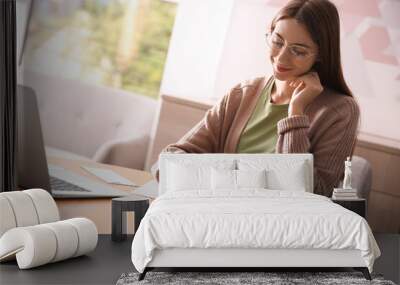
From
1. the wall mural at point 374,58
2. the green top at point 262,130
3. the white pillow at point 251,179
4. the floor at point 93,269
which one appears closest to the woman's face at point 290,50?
the green top at point 262,130

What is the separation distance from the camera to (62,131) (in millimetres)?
7055

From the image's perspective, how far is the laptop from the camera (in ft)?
23.2

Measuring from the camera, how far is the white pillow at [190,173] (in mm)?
5910

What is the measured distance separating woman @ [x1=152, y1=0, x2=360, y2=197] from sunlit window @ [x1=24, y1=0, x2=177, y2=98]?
0.78 meters

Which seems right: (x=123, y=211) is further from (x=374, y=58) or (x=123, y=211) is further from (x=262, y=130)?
(x=374, y=58)

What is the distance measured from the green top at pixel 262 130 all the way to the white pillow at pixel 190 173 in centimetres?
46

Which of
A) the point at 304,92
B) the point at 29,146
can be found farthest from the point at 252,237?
the point at 29,146

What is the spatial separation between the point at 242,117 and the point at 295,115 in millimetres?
520

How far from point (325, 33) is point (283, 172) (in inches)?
56.3

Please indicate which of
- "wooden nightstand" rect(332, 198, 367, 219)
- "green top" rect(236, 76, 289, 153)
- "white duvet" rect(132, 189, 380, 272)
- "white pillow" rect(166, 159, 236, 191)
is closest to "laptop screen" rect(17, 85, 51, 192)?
"white pillow" rect(166, 159, 236, 191)

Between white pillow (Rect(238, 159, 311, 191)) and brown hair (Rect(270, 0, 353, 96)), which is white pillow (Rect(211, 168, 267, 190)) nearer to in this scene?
white pillow (Rect(238, 159, 311, 191))

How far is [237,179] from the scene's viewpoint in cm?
585

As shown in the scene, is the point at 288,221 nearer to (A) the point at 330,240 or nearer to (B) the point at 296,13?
(A) the point at 330,240

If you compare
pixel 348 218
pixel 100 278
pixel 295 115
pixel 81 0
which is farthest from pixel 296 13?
pixel 100 278
